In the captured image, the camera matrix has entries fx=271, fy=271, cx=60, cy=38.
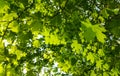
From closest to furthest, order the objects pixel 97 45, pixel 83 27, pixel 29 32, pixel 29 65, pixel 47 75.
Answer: pixel 83 27
pixel 29 32
pixel 97 45
pixel 29 65
pixel 47 75

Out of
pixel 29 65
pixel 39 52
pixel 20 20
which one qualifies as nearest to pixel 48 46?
pixel 39 52

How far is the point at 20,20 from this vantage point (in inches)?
171

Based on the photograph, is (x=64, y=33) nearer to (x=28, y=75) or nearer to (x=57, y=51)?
(x=28, y=75)

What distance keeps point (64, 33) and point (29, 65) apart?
163 inches

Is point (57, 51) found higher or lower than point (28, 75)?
higher

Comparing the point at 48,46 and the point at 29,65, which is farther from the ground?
the point at 48,46

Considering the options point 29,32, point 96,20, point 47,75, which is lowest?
point 47,75

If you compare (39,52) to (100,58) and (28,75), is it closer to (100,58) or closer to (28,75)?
(100,58)

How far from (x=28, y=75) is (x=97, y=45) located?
2.56 metres

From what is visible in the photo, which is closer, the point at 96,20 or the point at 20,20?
the point at 20,20

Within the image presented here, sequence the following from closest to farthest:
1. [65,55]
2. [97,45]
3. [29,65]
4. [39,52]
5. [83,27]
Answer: [83,27]
[97,45]
[65,55]
[29,65]
[39,52]

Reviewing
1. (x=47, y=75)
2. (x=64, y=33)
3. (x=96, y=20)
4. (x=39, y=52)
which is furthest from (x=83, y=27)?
(x=47, y=75)

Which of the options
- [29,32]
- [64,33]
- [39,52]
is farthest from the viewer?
[39,52]

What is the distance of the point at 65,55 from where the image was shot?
7824 mm
